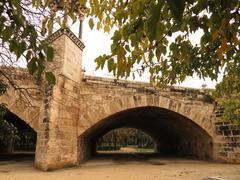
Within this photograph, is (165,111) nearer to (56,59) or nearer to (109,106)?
(109,106)

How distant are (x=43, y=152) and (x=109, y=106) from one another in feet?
10.8

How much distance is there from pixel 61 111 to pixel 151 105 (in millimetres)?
3982

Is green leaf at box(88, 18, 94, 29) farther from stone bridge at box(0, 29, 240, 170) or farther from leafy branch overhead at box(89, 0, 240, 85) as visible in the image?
stone bridge at box(0, 29, 240, 170)

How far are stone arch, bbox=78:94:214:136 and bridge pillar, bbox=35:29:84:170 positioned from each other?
516 mm

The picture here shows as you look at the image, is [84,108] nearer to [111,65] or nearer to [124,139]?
[111,65]

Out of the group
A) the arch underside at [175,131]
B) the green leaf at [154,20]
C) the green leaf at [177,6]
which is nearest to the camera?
the green leaf at [177,6]

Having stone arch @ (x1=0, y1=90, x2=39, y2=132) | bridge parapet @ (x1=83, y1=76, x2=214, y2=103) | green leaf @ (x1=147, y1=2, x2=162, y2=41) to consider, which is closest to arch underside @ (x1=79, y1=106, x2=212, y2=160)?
bridge parapet @ (x1=83, y1=76, x2=214, y2=103)

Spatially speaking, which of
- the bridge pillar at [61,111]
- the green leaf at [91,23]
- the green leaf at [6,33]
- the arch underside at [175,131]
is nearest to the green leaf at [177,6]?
the green leaf at [6,33]

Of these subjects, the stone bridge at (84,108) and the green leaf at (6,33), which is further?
the stone bridge at (84,108)

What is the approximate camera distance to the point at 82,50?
11.6 metres

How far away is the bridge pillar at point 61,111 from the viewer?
29.3ft

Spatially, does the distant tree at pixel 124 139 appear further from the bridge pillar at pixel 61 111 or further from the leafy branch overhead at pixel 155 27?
the leafy branch overhead at pixel 155 27

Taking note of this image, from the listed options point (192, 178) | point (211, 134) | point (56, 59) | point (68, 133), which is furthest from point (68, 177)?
point (211, 134)

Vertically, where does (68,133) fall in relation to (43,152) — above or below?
above
